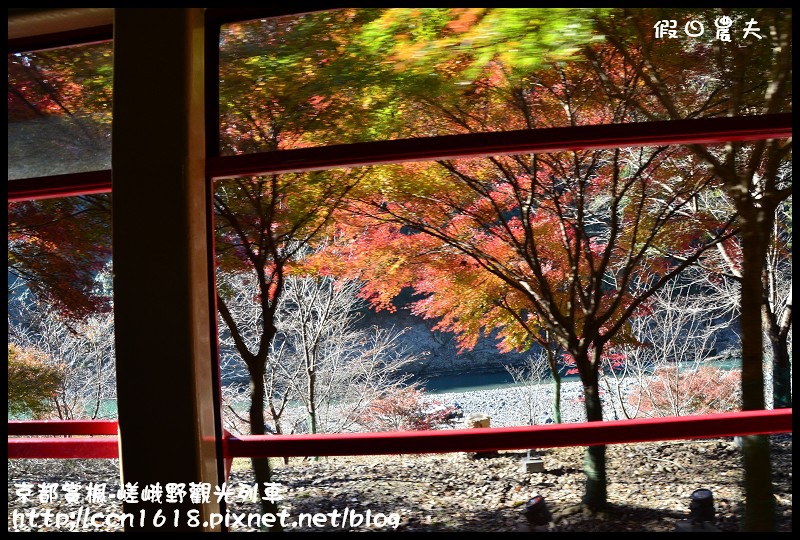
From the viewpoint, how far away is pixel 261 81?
8.96ft

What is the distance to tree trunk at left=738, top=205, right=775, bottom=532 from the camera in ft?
8.61

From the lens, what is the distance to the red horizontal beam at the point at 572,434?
1726 millimetres

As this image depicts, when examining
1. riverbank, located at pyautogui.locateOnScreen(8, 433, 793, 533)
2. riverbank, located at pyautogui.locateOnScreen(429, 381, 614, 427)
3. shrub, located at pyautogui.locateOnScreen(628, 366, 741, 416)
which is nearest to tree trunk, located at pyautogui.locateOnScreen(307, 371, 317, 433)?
riverbank, located at pyautogui.locateOnScreen(8, 433, 793, 533)

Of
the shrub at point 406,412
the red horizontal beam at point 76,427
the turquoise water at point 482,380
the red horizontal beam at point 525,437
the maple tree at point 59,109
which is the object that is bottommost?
the shrub at point 406,412

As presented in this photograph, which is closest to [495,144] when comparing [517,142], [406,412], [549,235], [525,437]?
[517,142]

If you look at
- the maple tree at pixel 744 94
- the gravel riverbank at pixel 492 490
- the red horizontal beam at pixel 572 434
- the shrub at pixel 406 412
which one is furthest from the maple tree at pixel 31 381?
the maple tree at pixel 744 94

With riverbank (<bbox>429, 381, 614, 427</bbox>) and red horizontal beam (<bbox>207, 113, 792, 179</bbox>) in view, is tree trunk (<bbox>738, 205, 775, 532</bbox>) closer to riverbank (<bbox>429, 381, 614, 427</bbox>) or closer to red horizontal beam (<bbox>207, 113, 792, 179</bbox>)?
riverbank (<bbox>429, 381, 614, 427</bbox>)

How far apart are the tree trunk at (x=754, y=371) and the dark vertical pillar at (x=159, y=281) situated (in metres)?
2.54

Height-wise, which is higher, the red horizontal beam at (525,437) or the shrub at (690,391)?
the red horizontal beam at (525,437)

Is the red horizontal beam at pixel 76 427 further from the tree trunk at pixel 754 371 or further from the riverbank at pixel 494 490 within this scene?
the tree trunk at pixel 754 371

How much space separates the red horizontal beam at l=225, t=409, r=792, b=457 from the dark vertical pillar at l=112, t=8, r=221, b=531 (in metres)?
0.48

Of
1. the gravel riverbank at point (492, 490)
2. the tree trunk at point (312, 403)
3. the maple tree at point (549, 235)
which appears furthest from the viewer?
the tree trunk at point (312, 403)

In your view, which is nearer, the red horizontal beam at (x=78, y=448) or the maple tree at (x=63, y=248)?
the red horizontal beam at (x=78, y=448)

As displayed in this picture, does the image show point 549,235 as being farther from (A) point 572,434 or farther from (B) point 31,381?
(B) point 31,381
